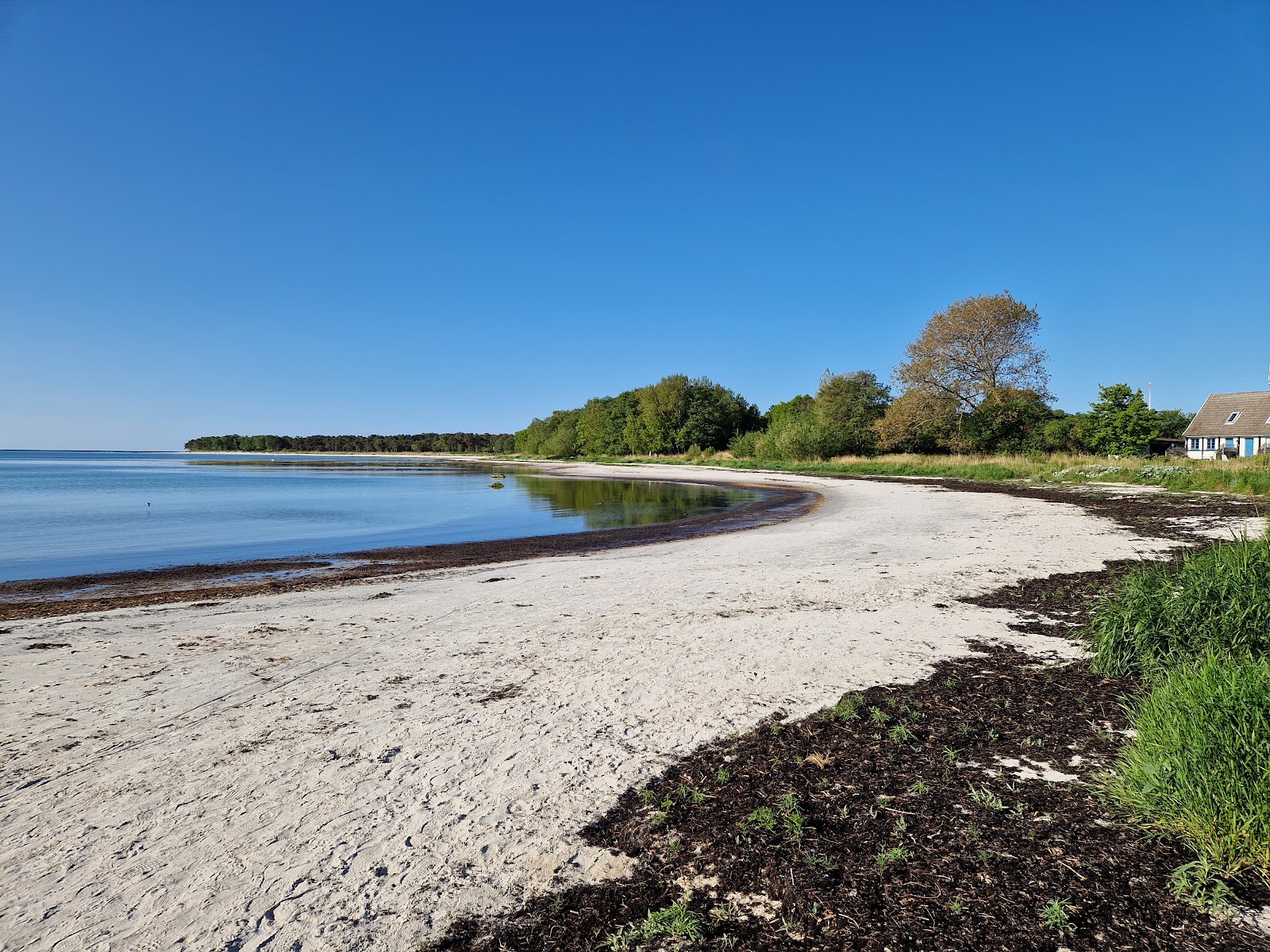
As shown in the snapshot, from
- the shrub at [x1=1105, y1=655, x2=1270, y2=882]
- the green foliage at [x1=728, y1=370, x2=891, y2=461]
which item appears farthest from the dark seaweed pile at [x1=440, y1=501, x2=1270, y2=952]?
the green foliage at [x1=728, y1=370, x2=891, y2=461]

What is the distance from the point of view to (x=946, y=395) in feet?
146

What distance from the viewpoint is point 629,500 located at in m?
35.2

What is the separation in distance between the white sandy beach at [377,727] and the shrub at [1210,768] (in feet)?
7.46

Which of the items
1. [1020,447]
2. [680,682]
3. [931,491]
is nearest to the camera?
[680,682]

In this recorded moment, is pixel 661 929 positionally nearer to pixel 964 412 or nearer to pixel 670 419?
pixel 964 412

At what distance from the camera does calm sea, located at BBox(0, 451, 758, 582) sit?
17688 mm

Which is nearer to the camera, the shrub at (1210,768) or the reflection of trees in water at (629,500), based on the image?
the shrub at (1210,768)

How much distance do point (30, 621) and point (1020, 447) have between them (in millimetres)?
49518

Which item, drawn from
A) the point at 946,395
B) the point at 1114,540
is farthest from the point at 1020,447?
the point at 1114,540

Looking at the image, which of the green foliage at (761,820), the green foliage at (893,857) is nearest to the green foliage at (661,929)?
the green foliage at (761,820)

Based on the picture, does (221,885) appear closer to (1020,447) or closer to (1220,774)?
(1220,774)

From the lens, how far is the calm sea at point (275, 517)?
17688 mm

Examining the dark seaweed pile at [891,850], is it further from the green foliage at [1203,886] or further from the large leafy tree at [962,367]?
the large leafy tree at [962,367]

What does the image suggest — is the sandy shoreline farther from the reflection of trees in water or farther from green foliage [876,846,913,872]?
green foliage [876,846,913,872]
